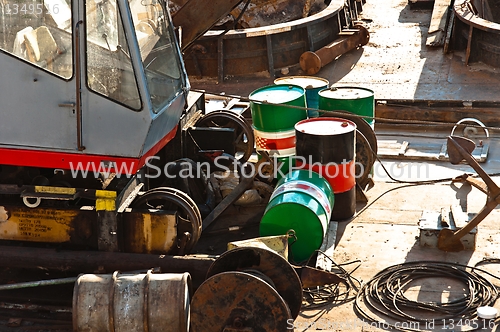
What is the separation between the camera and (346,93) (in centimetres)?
879

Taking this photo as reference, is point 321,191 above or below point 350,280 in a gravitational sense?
above

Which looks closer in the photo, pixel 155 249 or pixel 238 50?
pixel 155 249

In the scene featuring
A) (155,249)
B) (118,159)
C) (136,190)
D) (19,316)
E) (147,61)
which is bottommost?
(19,316)

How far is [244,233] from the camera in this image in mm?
7832

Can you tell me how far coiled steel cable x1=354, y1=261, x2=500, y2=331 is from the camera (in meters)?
6.06

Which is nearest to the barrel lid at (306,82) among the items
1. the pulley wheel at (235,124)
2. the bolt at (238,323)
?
the pulley wheel at (235,124)

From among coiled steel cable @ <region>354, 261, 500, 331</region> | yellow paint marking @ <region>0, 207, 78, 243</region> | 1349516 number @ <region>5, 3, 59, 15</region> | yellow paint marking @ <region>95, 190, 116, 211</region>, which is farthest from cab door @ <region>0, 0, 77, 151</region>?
coiled steel cable @ <region>354, 261, 500, 331</region>

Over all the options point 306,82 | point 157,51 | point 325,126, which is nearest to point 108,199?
point 157,51

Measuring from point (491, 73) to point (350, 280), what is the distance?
6.58m

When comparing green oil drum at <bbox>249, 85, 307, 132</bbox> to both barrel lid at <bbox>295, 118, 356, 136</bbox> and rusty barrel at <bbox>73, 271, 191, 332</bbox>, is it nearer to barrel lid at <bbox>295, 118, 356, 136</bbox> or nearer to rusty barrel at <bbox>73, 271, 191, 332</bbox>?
barrel lid at <bbox>295, 118, 356, 136</bbox>

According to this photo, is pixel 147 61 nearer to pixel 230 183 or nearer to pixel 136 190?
pixel 136 190

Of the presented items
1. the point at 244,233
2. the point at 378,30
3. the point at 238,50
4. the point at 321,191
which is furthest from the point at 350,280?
the point at 378,30

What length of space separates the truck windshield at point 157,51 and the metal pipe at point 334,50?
17.5 ft

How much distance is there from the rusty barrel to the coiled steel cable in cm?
163
